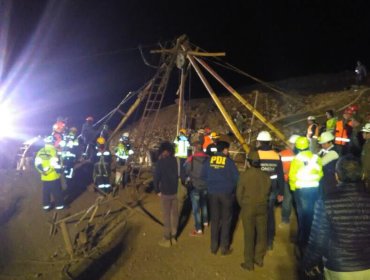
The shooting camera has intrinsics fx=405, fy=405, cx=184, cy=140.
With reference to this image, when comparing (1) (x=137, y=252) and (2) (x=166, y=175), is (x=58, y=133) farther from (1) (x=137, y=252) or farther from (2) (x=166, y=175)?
(2) (x=166, y=175)

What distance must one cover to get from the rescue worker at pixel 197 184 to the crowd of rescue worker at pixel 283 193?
2 centimetres

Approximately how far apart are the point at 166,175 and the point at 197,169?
858mm

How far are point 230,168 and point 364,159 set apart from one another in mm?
2717

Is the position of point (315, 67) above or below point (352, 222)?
above

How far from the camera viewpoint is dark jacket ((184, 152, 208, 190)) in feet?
28.5

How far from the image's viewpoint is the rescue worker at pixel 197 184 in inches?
342

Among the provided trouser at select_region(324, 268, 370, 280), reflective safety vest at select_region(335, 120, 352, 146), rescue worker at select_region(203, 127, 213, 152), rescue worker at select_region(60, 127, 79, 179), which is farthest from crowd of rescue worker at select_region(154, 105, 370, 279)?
rescue worker at select_region(60, 127, 79, 179)

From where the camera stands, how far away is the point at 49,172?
34.9 ft

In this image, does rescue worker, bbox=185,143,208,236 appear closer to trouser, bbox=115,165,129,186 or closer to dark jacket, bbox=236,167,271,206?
dark jacket, bbox=236,167,271,206

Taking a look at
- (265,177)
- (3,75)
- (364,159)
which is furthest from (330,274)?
(3,75)

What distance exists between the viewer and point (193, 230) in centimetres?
916

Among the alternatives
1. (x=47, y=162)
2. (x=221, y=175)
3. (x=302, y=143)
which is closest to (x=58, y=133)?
(x=47, y=162)

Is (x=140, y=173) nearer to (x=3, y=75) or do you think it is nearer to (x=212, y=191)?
(x=212, y=191)

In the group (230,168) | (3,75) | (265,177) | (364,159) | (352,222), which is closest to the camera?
(352,222)
